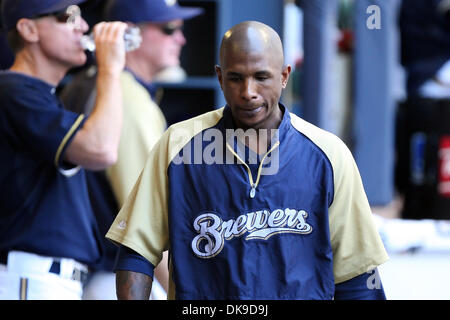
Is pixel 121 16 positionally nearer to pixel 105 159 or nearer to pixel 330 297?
pixel 105 159

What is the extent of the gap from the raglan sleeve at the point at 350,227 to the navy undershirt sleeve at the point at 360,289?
0.02m

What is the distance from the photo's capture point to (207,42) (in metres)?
3.33

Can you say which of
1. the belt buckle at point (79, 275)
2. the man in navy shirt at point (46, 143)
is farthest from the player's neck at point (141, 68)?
the belt buckle at point (79, 275)

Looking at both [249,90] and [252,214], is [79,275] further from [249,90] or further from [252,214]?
[249,90]

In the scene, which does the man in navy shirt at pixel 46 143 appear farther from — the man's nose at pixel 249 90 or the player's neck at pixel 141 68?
the man's nose at pixel 249 90

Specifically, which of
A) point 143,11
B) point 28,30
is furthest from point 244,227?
point 143,11

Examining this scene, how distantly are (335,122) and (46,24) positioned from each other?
4.19 ft

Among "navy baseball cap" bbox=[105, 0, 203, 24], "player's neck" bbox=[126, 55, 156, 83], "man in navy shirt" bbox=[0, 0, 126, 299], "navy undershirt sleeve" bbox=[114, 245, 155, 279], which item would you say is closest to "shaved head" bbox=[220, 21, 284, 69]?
"navy undershirt sleeve" bbox=[114, 245, 155, 279]

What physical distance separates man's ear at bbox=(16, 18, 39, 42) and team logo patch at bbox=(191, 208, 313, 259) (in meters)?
0.76

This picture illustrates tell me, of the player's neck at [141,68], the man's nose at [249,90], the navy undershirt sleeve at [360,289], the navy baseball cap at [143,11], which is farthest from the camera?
the player's neck at [141,68]

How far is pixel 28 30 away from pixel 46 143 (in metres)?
0.28

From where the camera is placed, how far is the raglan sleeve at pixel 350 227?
1.26 m

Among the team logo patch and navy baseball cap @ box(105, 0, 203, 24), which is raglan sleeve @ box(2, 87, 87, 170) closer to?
navy baseball cap @ box(105, 0, 203, 24)

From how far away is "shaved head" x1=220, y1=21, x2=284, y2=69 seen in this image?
46.1 inches
